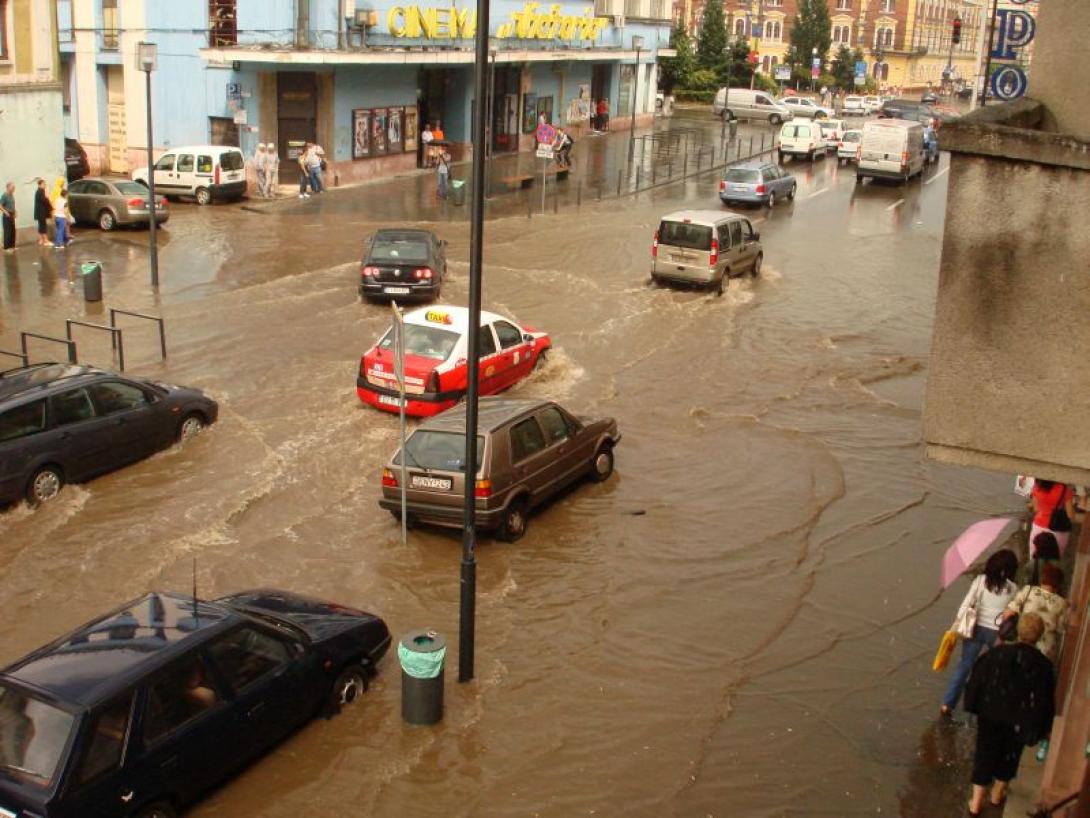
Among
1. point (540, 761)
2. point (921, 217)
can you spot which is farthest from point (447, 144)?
point (540, 761)

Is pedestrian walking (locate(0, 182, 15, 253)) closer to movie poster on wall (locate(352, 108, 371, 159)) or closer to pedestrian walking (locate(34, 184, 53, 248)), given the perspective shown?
pedestrian walking (locate(34, 184, 53, 248))

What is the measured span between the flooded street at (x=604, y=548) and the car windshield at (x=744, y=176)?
10.9 meters

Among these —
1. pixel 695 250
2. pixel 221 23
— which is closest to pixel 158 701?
pixel 695 250

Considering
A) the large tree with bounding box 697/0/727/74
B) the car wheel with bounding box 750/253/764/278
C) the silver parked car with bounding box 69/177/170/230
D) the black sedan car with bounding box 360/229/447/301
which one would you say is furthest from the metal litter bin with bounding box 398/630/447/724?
the large tree with bounding box 697/0/727/74

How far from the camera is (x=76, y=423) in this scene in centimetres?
1502

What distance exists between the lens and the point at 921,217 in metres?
38.3

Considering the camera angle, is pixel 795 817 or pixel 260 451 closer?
pixel 795 817

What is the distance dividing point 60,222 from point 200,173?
691 centimetres

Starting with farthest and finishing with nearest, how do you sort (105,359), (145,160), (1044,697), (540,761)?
(145,160)
(105,359)
(540,761)
(1044,697)

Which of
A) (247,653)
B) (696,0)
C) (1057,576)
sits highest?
(696,0)

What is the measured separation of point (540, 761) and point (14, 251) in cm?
2294

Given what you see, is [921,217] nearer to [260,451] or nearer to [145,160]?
[145,160]

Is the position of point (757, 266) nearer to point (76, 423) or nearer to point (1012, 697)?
point (76, 423)

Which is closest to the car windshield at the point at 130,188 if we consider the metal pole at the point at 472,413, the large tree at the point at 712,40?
the metal pole at the point at 472,413
